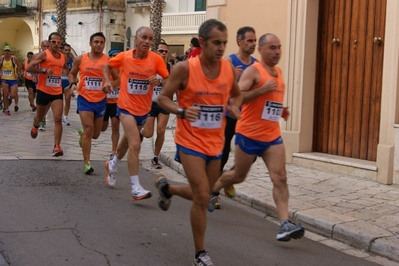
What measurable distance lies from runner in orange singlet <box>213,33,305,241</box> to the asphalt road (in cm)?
53

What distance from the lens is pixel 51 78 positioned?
405 inches

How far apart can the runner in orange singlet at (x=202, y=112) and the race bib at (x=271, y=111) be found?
40.7 inches

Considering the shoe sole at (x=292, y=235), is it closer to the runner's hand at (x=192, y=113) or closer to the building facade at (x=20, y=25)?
the runner's hand at (x=192, y=113)

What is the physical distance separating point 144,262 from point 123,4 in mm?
36816

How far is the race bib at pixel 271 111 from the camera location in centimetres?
596

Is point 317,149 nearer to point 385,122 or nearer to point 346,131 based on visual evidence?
point 346,131

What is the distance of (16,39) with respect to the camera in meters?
46.3

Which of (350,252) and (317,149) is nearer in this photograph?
(350,252)

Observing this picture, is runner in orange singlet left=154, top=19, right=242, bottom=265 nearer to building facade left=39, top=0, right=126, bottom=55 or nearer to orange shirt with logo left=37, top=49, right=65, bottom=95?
orange shirt with logo left=37, top=49, right=65, bottom=95

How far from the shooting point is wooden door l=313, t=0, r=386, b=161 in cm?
930

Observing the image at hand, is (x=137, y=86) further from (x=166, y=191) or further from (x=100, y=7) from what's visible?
(x=100, y=7)

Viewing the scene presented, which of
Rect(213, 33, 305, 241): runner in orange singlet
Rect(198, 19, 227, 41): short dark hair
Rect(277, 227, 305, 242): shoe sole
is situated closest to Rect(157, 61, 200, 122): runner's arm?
Rect(198, 19, 227, 41): short dark hair

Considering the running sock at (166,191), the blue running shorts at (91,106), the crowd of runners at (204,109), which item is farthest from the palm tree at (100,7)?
the running sock at (166,191)

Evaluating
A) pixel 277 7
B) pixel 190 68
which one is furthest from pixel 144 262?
pixel 277 7
